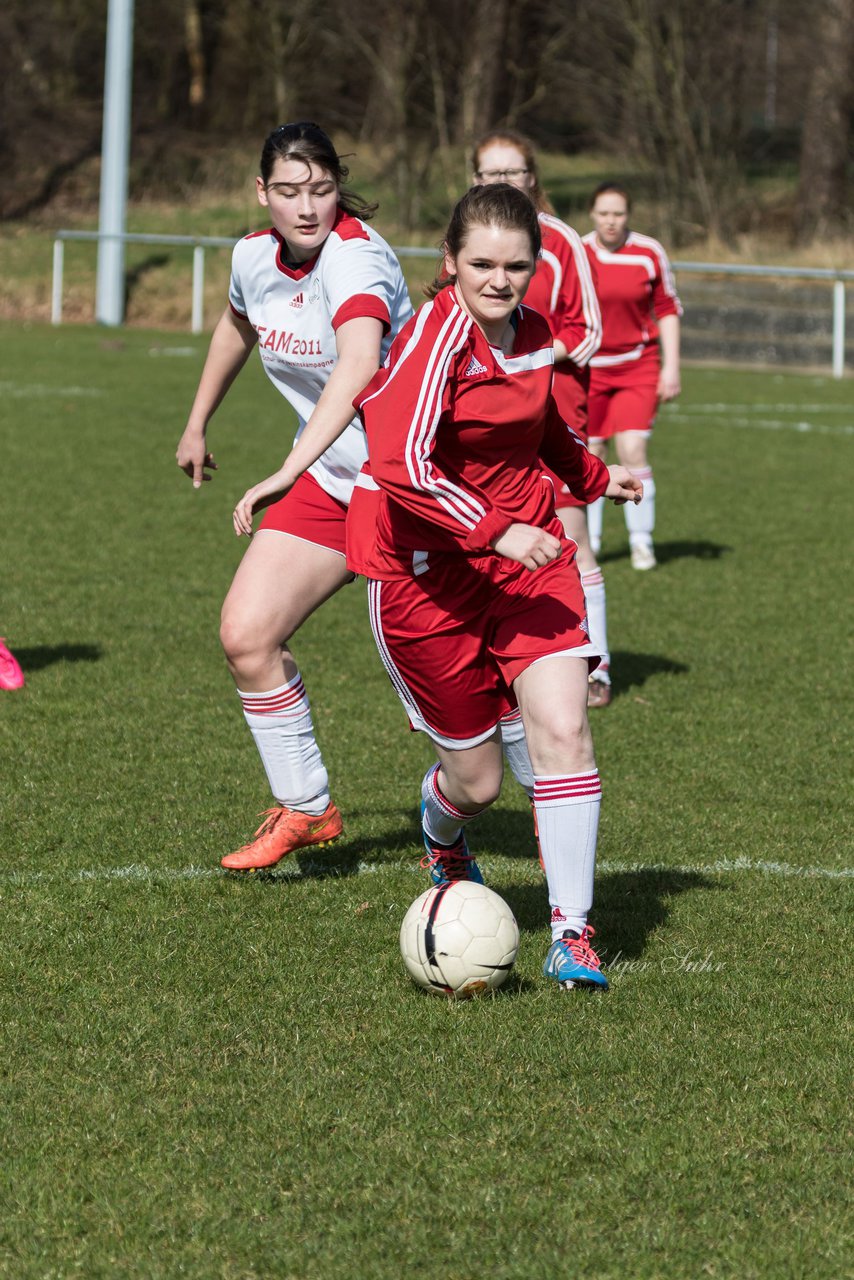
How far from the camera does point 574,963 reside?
3.88 meters

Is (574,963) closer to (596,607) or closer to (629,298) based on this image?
(596,607)

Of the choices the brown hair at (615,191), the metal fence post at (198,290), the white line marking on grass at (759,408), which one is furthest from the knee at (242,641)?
the metal fence post at (198,290)

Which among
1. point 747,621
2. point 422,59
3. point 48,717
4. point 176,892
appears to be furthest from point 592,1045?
point 422,59

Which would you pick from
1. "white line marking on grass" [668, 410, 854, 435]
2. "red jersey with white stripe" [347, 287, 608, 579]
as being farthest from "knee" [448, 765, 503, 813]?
"white line marking on grass" [668, 410, 854, 435]

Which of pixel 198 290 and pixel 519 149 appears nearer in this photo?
pixel 519 149

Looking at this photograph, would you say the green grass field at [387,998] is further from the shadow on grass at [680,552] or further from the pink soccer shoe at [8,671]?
the shadow on grass at [680,552]

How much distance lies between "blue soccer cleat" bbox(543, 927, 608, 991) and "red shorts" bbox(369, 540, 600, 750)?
1.85 ft

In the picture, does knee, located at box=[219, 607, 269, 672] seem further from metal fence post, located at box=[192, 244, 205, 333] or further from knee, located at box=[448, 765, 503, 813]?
metal fence post, located at box=[192, 244, 205, 333]

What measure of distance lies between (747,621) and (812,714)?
1.85 meters

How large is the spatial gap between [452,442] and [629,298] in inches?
242

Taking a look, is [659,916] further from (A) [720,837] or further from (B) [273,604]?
(B) [273,604]

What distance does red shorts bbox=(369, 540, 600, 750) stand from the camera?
12.8 feet

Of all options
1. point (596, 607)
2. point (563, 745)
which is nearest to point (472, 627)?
point (563, 745)

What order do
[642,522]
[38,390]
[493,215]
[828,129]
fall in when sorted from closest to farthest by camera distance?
1. [493,215]
2. [642,522]
3. [38,390]
4. [828,129]
